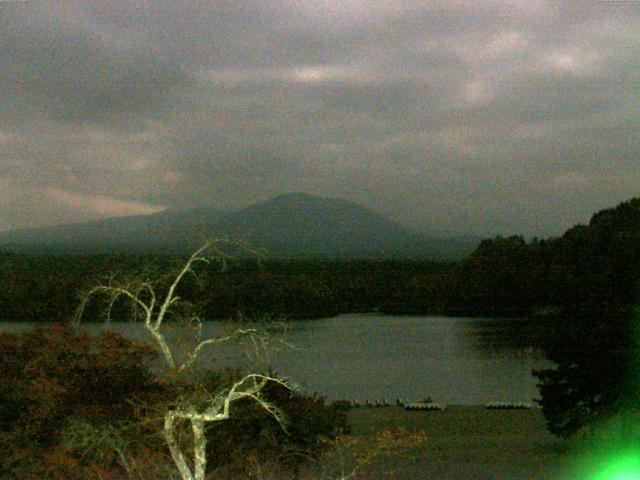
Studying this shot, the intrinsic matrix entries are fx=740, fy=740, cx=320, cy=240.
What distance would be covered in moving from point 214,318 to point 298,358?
1921 centimetres

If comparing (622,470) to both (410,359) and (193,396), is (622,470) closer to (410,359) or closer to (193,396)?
(193,396)

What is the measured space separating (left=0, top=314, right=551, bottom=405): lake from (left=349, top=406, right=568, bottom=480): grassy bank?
275 centimetres

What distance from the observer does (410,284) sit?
6994 cm

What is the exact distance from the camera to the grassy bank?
435 inches

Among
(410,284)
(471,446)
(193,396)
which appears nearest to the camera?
(193,396)

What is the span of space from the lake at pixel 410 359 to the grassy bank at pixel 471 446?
9.01 ft

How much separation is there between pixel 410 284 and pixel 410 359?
34010 millimetres

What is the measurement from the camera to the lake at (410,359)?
26.2 metres

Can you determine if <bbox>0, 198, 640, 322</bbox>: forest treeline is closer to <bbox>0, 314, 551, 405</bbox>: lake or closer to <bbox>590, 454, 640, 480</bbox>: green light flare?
<bbox>0, 314, 551, 405</bbox>: lake

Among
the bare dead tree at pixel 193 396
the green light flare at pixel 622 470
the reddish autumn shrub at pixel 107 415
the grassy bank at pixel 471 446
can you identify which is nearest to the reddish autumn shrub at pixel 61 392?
the reddish autumn shrub at pixel 107 415

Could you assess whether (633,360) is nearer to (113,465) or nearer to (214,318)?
(113,465)

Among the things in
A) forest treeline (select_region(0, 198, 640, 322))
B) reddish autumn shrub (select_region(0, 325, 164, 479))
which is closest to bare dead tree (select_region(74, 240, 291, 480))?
reddish autumn shrub (select_region(0, 325, 164, 479))

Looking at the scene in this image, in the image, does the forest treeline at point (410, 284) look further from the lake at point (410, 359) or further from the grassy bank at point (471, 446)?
the grassy bank at point (471, 446)

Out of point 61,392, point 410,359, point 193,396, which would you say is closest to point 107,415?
point 61,392
